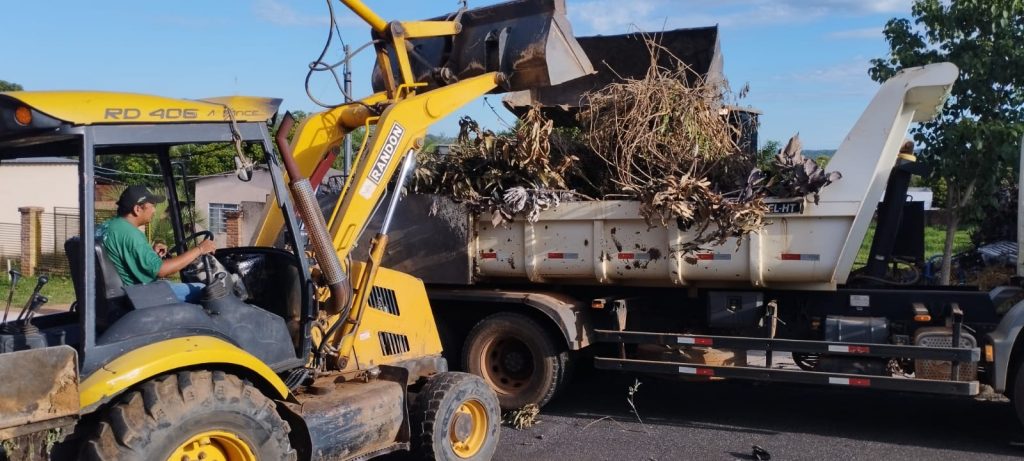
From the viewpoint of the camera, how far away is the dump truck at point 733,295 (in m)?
6.87

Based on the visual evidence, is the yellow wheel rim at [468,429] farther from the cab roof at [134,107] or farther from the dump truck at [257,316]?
the cab roof at [134,107]

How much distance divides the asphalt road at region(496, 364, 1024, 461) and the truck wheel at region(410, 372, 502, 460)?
1.86ft

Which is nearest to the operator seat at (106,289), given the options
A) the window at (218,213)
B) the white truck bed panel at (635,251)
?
the white truck bed panel at (635,251)

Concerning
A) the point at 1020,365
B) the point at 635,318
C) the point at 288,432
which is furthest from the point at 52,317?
the point at 1020,365

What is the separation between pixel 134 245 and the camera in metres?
4.38

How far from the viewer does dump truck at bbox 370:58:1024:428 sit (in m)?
6.87

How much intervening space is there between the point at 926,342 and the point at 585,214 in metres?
2.75

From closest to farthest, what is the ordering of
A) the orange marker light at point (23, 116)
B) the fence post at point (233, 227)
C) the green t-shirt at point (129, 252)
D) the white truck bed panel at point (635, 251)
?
the orange marker light at point (23, 116), the green t-shirt at point (129, 252), the white truck bed panel at point (635, 251), the fence post at point (233, 227)

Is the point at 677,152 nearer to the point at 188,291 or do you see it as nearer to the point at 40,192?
the point at 188,291

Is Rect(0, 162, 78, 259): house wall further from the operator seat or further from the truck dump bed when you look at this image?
the operator seat

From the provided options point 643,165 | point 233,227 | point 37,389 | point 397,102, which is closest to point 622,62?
point 643,165

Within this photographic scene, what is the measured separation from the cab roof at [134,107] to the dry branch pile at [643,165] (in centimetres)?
326

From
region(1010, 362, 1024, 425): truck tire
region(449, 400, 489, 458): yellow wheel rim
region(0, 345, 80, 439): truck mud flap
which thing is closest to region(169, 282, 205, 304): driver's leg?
region(0, 345, 80, 439): truck mud flap

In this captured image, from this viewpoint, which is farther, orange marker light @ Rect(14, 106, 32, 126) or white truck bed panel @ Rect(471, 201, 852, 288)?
white truck bed panel @ Rect(471, 201, 852, 288)
